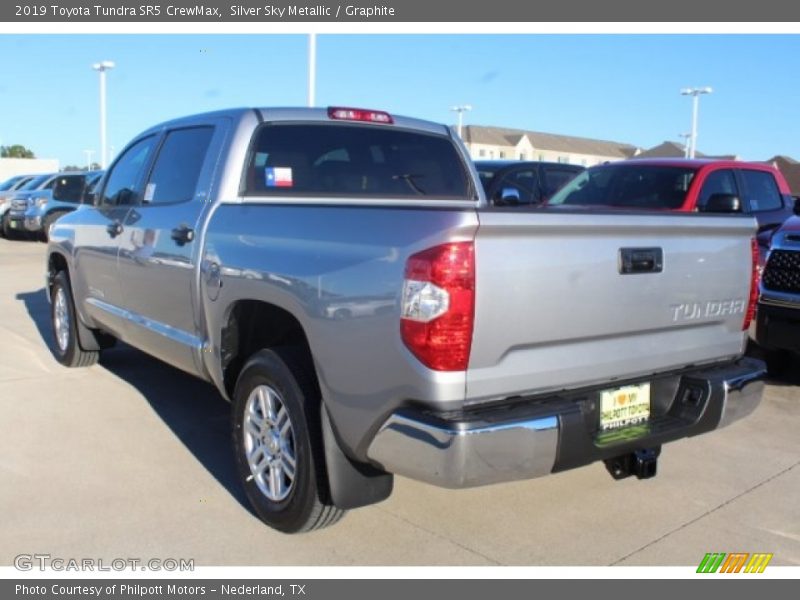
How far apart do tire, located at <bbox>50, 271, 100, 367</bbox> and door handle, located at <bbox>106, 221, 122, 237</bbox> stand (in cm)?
135

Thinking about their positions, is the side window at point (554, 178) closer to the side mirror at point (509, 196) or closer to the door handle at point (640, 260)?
the side mirror at point (509, 196)

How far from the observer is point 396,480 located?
4430 mm

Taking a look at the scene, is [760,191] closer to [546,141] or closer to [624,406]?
[624,406]

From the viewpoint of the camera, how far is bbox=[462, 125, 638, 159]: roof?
72688mm

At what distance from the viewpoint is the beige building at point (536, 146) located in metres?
71.2

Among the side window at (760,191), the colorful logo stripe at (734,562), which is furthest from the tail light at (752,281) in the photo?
the side window at (760,191)

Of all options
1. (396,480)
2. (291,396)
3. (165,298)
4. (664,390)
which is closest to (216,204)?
(165,298)

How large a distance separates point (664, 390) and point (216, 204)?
2456 millimetres

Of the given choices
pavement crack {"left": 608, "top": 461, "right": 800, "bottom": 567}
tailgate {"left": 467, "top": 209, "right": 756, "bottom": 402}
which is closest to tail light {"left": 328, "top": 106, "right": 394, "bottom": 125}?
tailgate {"left": 467, "top": 209, "right": 756, "bottom": 402}

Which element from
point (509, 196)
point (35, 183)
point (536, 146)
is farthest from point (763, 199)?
point (536, 146)

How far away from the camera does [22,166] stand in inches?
2283
